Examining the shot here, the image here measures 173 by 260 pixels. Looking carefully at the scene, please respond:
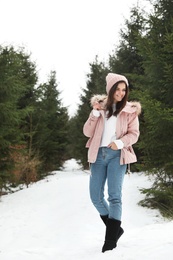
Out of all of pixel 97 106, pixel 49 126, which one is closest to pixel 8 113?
pixel 97 106

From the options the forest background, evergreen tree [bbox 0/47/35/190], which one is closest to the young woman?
the forest background

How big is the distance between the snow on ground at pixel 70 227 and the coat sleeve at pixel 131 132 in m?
1.18

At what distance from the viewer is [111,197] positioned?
11.3 ft

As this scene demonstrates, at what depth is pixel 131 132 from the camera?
3537 mm

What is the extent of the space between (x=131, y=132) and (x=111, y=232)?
1.16 metres

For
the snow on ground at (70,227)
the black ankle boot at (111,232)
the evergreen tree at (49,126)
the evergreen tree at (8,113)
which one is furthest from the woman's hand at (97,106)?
the evergreen tree at (49,126)

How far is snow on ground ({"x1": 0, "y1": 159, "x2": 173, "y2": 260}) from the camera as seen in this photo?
3533 mm

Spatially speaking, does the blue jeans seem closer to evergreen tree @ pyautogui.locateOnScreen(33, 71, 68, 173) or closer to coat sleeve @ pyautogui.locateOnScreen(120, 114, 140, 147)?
coat sleeve @ pyautogui.locateOnScreen(120, 114, 140, 147)

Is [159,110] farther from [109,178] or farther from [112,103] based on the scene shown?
[109,178]

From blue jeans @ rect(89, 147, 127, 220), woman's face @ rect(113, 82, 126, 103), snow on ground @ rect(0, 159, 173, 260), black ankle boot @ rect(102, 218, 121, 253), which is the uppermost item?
woman's face @ rect(113, 82, 126, 103)

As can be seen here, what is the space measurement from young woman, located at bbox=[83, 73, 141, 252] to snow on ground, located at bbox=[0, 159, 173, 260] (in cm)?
41

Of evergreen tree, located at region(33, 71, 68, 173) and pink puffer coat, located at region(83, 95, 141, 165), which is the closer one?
pink puffer coat, located at region(83, 95, 141, 165)

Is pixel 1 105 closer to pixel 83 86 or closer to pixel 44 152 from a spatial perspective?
pixel 44 152

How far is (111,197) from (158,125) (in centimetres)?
382
